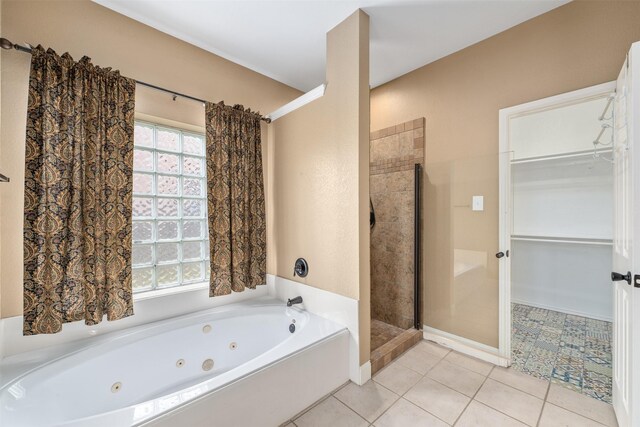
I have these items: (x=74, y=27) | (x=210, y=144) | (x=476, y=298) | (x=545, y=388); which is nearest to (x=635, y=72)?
(x=476, y=298)

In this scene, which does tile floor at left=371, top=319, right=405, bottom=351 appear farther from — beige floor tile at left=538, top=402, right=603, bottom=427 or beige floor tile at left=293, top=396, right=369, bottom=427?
beige floor tile at left=538, top=402, right=603, bottom=427

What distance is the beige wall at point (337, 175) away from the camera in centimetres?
186

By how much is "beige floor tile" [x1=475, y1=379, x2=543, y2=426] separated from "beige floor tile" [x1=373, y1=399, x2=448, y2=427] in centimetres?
40

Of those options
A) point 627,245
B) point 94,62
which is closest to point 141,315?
point 94,62

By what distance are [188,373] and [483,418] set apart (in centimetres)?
195

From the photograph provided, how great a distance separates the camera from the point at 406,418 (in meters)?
1.56

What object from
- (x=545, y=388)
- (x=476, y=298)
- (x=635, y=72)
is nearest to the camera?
(x=635, y=72)

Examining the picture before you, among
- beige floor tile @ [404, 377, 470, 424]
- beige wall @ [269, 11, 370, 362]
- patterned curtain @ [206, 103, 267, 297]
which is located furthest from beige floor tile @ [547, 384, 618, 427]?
patterned curtain @ [206, 103, 267, 297]

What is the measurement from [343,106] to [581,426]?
238 centimetres

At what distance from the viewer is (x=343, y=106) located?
1934 millimetres

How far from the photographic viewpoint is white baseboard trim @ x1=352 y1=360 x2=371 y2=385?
1.87 meters

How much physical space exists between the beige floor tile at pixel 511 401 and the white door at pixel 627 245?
1.23ft

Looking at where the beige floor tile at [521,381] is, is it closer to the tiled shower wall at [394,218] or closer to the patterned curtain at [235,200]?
the tiled shower wall at [394,218]

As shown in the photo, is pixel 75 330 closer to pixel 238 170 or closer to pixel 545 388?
pixel 238 170
